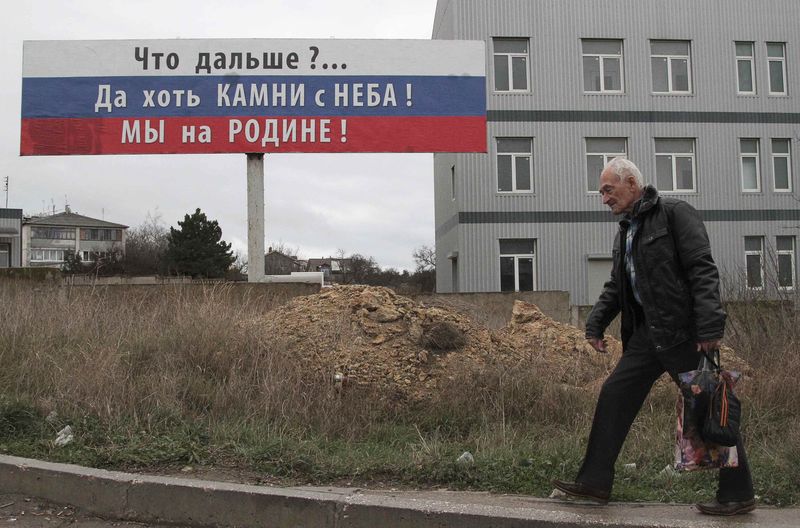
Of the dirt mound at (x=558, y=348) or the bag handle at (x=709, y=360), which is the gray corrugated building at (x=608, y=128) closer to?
the dirt mound at (x=558, y=348)

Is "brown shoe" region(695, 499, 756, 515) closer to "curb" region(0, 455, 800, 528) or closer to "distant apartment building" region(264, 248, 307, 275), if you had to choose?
"curb" region(0, 455, 800, 528)

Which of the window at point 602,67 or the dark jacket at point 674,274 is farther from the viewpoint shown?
the window at point 602,67

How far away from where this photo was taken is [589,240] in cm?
2259

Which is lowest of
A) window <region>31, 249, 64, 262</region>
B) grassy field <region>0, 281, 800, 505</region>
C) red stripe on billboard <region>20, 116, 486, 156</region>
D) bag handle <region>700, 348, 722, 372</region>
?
grassy field <region>0, 281, 800, 505</region>

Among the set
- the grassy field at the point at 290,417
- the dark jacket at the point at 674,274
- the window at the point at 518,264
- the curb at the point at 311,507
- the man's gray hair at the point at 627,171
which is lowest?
the curb at the point at 311,507

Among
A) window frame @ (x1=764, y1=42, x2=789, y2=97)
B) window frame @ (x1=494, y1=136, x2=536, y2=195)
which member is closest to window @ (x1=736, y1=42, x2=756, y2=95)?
window frame @ (x1=764, y1=42, x2=789, y2=97)

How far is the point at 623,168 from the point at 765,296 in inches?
283

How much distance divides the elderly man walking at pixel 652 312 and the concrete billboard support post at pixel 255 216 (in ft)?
41.2

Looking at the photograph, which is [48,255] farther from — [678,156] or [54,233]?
[678,156]

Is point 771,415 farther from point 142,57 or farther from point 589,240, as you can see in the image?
point 589,240

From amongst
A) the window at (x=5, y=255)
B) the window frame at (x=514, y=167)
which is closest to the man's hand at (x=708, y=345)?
the window frame at (x=514, y=167)

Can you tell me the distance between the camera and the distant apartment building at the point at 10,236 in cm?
4775

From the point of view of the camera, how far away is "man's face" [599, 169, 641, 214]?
3.79 metres

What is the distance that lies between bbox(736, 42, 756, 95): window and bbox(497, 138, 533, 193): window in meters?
8.21
